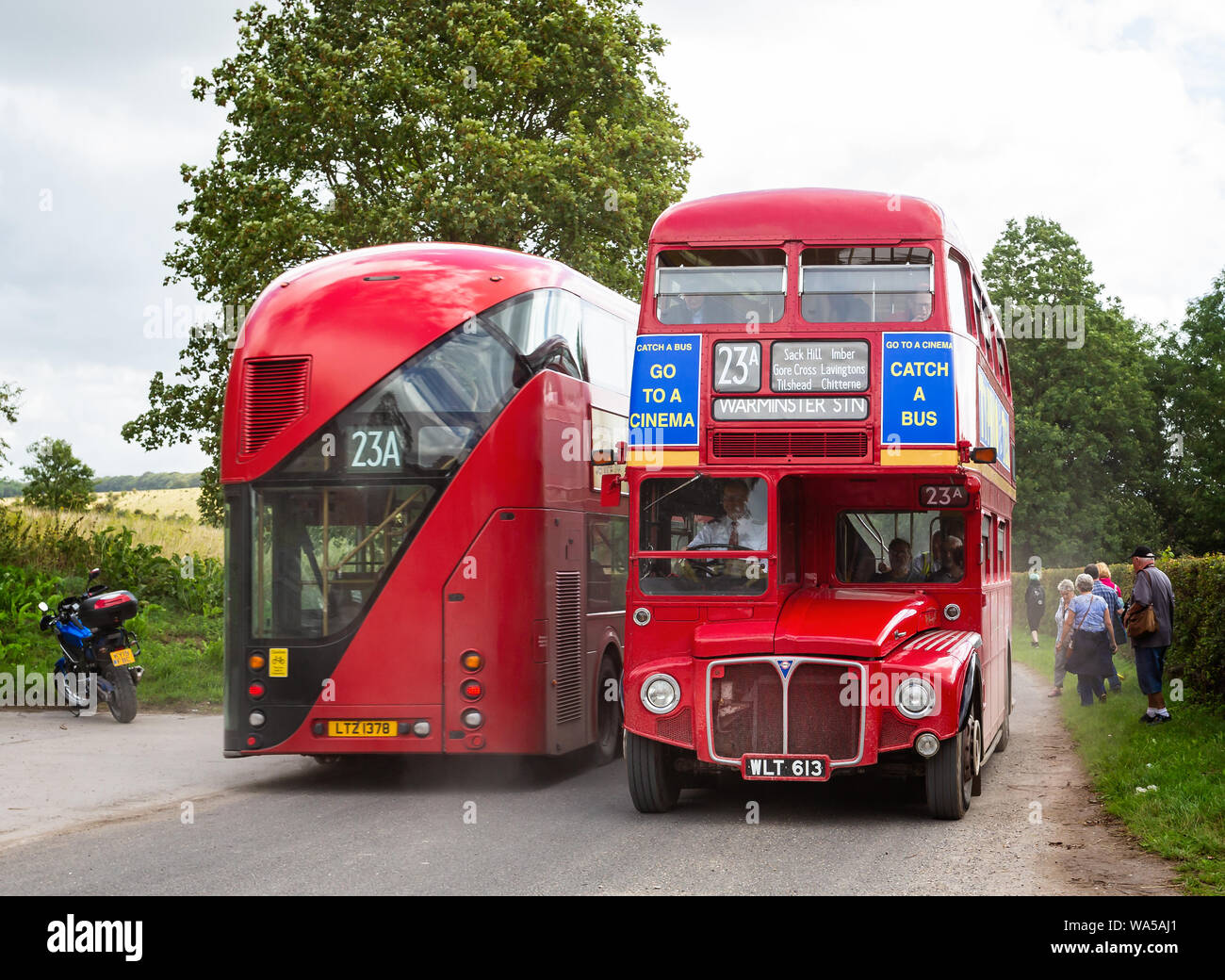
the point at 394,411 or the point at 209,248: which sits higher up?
the point at 209,248

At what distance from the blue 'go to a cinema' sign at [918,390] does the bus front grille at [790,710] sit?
6.12 ft

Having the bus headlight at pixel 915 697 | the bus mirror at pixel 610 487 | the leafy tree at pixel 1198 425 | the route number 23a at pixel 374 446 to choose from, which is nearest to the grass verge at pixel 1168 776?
the bus headlight at pixel 915 697

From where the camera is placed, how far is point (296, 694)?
1238 cm

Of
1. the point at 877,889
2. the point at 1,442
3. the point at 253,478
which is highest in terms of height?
the point at 1,442

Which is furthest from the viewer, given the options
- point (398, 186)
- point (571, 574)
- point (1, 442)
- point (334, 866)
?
point (1, 442)

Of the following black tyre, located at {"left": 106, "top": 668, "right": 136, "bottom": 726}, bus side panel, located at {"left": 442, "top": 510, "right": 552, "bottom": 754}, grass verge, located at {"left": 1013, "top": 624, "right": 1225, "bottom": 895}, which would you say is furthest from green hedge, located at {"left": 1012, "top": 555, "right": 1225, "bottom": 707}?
black tyre, located at {"left": 106, "top": 668, "right": 136, "bottom": 726}

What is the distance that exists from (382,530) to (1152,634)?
27.4 ft

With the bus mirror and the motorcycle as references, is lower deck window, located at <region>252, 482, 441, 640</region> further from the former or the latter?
the motorcycle

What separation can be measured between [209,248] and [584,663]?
730 inches

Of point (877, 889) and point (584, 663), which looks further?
point (584, 663)

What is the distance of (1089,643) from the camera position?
60.6 ft

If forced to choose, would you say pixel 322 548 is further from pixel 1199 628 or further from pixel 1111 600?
pixel 1111 600
